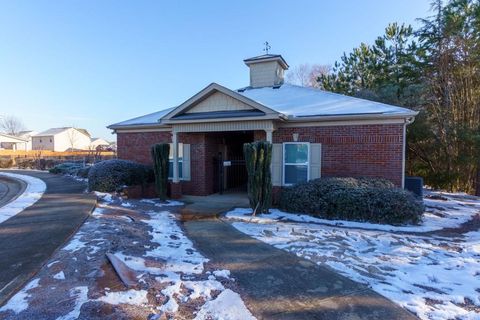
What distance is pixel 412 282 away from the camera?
4176mm

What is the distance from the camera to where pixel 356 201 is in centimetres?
788

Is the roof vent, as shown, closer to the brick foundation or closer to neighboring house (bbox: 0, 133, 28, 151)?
the brick foundation

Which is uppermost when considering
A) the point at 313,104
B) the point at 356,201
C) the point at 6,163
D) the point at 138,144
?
the point at 313,104

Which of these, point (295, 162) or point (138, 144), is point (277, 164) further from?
point (138, 144)

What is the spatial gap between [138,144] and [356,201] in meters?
9.42

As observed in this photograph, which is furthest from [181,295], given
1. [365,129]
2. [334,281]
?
[365,129]

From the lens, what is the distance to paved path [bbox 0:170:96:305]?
393 centimetres

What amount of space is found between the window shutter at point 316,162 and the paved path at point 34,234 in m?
6.77

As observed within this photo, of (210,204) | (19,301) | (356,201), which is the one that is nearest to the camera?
(19,301)

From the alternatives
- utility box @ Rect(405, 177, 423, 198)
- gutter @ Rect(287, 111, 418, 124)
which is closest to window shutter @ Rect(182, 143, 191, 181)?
gutter @ Rect(287, 111, 418, 124)

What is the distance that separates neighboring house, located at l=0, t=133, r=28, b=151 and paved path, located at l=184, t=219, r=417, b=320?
68.7 meters

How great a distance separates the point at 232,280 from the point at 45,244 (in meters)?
3.40

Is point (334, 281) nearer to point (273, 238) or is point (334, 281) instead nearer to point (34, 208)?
point (273, 238)

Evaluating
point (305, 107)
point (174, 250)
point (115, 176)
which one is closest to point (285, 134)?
point (305, 107)
